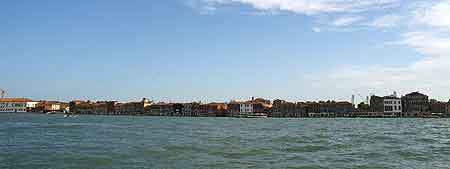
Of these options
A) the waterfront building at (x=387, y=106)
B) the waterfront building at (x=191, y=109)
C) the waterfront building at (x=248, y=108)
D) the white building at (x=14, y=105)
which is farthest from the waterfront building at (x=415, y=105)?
the white building at (x=14, y=105)

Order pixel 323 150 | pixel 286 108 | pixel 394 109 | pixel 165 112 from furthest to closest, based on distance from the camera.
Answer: pixel 165 112 < pixel 286 108 < pixel 394 109 < pixel 323 150

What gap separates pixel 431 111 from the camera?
13050 cm

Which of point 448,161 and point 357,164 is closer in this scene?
point 357,164

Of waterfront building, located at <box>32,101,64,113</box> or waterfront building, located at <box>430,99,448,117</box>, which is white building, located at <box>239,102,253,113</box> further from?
waterfront building, located at <box>32,101,64,113</box>

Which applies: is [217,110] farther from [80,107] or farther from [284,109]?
[80,107]

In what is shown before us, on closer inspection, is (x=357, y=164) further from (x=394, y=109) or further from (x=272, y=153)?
(x=394, y=109)

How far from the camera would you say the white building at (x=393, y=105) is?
130 metres

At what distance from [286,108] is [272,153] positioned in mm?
122701

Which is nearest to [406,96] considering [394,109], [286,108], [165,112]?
[394,109]

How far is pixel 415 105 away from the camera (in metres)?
130

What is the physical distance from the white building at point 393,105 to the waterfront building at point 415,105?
1538 mm

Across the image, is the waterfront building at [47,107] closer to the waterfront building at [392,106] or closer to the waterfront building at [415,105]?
the waterfront building at [392,106]

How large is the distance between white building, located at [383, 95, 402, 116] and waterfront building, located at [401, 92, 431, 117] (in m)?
1.54

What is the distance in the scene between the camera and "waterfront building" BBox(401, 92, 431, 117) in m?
128
